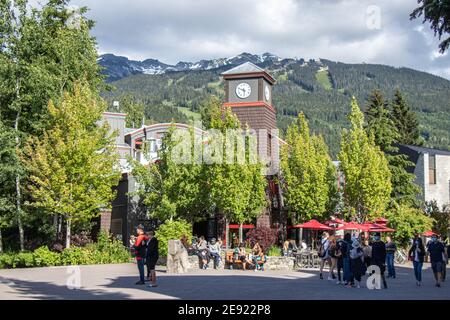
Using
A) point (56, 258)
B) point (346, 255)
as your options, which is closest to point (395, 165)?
point (56, 258)

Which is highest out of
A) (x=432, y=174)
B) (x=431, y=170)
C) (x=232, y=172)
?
(x=431, y=170)

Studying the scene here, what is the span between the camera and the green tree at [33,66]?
30.4 meters

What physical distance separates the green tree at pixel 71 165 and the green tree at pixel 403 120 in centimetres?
3922

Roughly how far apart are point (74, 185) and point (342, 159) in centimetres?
1643

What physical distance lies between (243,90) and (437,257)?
19677 mm

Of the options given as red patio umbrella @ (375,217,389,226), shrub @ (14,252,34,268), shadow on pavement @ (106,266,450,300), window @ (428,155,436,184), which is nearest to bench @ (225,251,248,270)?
shadow on pavement @ (106,266,450,300)

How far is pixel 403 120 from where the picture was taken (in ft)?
201

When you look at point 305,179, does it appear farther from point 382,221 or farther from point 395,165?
point 395,165

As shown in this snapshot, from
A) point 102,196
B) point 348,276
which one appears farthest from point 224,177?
point 348,276

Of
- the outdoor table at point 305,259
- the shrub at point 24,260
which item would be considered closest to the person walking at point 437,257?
the outdoor table at point 305,259

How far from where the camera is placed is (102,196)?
28.9 m

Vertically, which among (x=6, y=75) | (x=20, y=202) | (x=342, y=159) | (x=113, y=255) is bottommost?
(x=113, y=255)
